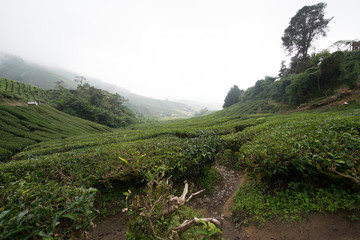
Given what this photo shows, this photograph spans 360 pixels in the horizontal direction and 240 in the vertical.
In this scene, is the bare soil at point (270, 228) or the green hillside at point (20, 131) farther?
the green hillside at point (20, 131)

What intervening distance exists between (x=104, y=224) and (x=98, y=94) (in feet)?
178

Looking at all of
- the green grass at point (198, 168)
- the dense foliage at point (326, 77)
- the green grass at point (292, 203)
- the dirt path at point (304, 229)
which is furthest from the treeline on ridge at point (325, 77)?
the dirt path at point (304, 229)

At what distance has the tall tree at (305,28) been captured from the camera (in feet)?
86.1

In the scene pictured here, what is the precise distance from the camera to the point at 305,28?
27.7 meters

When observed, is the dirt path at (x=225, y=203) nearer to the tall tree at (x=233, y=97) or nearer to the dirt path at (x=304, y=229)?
the dirt path at (x=304, y=229)

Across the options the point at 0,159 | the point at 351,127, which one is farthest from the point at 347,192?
Result: the point at 0,159

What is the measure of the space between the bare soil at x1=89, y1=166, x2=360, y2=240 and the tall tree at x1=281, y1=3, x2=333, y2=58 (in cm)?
3883

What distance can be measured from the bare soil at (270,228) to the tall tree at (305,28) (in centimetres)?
3883

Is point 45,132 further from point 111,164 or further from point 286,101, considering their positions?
point 286,101

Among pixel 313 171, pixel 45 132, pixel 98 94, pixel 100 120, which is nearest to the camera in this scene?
pixel 313 171

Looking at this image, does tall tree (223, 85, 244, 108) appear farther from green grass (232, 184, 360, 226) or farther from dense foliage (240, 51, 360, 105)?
green grass (232, 184, 360, 226)

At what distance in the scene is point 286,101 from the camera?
25734mm

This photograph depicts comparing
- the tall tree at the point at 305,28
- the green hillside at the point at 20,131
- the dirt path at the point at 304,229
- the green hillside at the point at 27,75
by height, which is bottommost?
the green hillside at the point at 20,131

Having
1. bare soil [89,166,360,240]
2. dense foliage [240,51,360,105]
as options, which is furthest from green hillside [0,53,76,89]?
dense foliage [240,51,360,105]
